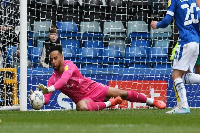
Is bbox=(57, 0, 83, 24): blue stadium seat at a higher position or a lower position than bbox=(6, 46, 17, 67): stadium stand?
higher

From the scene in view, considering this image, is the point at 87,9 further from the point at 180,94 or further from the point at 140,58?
the point at 180,94

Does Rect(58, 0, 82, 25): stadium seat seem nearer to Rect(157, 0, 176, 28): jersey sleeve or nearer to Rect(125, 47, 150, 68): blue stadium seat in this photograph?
Rect(125, 47, 150, 68): blue stadium seat

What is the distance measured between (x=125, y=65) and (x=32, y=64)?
186 cm

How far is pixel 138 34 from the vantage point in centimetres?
1294

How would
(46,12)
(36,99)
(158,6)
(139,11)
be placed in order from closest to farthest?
(36,99), (46,12), (139,11), (158,6)

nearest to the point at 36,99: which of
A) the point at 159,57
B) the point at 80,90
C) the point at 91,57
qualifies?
the point at 80,90

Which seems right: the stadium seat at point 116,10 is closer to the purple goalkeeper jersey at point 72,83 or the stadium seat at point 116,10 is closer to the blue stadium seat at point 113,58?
the blue stadium seat at point 113,58

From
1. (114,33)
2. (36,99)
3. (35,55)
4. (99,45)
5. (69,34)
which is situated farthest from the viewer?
(114,33)

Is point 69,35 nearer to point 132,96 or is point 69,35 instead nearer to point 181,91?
point 132,96

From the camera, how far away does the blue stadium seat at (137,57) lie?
12.2 metres

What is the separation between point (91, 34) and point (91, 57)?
74cm

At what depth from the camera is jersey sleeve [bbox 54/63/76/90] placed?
29.1ft

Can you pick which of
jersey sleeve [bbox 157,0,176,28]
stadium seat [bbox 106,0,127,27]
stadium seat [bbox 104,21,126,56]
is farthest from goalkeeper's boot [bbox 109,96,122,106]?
stadium seat [bbox 106,0,127,27]

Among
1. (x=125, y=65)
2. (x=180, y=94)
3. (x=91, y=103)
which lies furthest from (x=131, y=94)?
(x=125, y=65)
